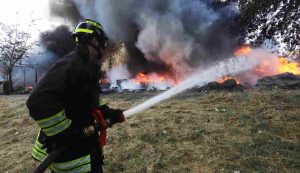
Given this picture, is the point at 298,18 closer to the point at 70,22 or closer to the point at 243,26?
the point at 243,26

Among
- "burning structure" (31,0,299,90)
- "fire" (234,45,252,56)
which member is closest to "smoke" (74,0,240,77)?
"burning structure" (31,0,299,90)

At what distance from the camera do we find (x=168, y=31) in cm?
2567

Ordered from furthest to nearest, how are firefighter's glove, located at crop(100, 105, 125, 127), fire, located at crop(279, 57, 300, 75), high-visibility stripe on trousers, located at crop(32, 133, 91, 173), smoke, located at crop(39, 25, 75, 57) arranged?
1. smoke, located at crop(39, 25, 75, 57)
2. fire, located at crop(279, 57, 300, 75)
3. firefighter's glove, located at crop(100, 105, 125, 127)
4. high-visibility stripe on trousers, located at crop(32, 133, 91, 173)

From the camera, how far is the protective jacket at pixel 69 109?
3018 millimetres

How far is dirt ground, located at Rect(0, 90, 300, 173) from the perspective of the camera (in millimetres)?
5531

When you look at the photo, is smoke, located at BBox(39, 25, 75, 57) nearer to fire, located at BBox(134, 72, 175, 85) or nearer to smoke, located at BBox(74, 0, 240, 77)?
smoke, located at BBox(74, 0, 240, 77)

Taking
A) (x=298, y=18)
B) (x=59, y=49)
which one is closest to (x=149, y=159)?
(x=298, y=18)

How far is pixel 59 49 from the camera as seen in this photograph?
3044cm

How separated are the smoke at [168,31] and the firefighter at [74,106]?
20.2 metres

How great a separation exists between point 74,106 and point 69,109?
0.05 meters

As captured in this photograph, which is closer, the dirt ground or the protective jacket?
the protective jacket

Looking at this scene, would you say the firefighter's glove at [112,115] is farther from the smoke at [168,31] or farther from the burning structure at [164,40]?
the smoke at [168,31]

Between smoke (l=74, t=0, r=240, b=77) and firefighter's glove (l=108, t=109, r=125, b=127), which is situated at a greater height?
smoke (l=74, t=0, r=240, b=77)

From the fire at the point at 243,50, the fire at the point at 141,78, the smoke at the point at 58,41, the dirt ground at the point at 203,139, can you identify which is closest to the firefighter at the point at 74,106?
the dirt ground at the point at 203,139
